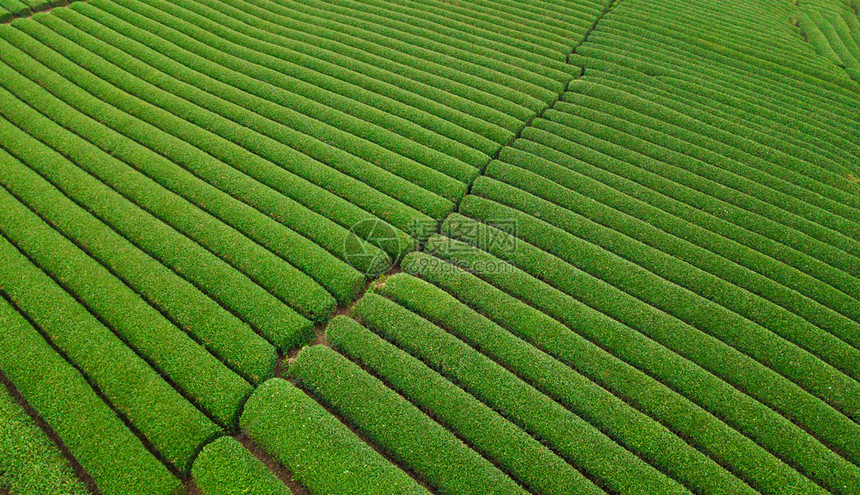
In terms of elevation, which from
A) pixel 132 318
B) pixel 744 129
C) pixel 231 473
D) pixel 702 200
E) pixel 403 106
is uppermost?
pixel 744 129

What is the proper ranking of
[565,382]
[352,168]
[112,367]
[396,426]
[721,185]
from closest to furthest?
[396,426] → [112,367] → [565,382] → [352,168] → [721,185]

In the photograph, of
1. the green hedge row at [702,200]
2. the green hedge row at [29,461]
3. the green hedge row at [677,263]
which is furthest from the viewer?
the green hedge row at [702,200]

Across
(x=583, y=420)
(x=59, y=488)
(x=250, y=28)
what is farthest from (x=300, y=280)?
(x=250, y=28)

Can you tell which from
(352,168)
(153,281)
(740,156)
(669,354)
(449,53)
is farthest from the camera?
(449,53)

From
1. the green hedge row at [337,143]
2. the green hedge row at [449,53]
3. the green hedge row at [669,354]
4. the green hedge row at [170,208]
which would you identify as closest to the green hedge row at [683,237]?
the green hedge row at [337,143]

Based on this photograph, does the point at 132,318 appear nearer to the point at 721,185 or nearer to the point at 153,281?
the point at 153,281

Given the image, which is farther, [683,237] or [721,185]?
[721,185]

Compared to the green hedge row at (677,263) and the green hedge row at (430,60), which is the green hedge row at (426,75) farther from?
the green hedge row at (677,263)

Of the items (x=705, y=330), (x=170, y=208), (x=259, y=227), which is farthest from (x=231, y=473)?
(x=705, y=330)
